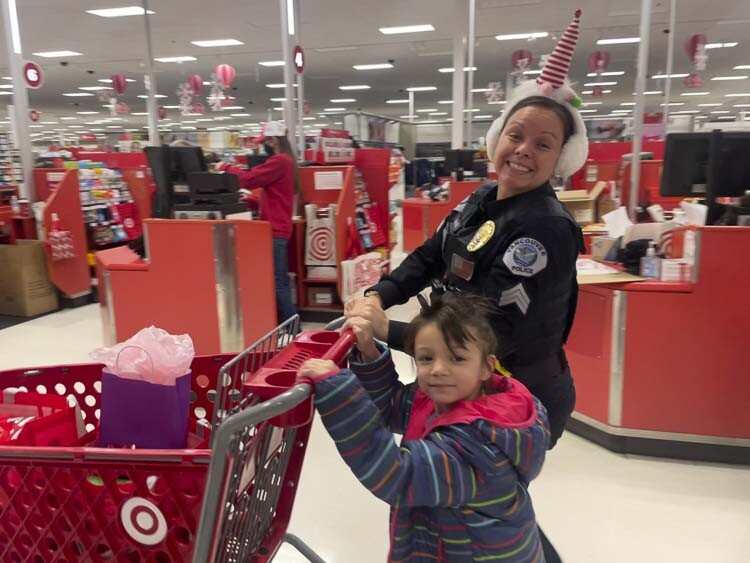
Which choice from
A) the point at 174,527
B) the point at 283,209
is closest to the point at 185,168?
the point at 283,209

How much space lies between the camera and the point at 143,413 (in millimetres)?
Result: 1505

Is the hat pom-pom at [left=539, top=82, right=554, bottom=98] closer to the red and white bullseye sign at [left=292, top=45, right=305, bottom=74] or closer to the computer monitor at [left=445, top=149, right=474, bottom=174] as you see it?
the red and white bullseye sign at [left=292, top=45, right=305, bottom=74]

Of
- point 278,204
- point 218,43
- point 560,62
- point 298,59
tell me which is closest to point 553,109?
point 560,62

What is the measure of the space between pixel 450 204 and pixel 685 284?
14.4 feet

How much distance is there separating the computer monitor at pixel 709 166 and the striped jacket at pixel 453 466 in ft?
8.65

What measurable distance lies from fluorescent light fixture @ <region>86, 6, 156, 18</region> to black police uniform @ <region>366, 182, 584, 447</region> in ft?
30.6

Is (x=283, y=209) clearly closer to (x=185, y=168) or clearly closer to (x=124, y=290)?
(x=185, y=168)

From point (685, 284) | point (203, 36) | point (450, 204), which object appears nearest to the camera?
point (685, 284)

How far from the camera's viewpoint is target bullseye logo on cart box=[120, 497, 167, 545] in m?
1.23

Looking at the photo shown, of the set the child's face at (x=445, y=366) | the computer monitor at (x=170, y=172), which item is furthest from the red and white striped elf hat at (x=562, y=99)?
the computer monitor at (x=170, y=172)

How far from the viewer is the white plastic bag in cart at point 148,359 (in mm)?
1492

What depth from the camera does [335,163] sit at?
254 inches

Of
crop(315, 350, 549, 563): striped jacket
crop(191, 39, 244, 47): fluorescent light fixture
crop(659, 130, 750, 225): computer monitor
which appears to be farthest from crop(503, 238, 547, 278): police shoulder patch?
crop(191, 39, 244, 47): fluorescent light fixture

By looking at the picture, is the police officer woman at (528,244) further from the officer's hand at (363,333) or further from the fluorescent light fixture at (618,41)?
the fluorescent light fixture at (618,41)
